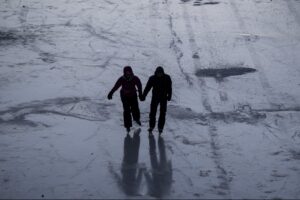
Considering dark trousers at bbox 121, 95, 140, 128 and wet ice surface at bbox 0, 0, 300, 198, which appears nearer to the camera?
wet ice surface at bbox 0, 0, 300, 198

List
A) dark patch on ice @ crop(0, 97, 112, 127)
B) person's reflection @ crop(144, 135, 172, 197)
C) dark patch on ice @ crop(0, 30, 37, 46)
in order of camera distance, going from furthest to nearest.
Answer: dark patch on ice @ crop(0, 30, 37, 46), dark patch on ice @ crop(0, 97, 112, 127), person's reflection @ crop(144, 135, 172, 197)

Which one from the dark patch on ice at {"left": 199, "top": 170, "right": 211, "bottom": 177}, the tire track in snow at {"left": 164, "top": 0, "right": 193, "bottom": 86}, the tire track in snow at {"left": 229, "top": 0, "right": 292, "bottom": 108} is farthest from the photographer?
the tire track in snow at {"left": 164, "top": 0, "right": 193, "bottom": 86}

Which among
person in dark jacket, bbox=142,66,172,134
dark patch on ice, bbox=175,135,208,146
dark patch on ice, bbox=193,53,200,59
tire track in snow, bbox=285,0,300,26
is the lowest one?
dark patch on ice, bbox=175,135,208,146

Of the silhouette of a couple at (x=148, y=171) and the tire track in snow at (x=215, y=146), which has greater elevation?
the silhouette of a couple at (x=148, y=171)

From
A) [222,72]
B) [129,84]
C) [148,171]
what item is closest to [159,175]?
[148,171]

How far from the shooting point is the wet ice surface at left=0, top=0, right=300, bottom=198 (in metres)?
7.78

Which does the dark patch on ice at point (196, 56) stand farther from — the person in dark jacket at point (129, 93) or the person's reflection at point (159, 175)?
the person's reflection at point (159, 175)

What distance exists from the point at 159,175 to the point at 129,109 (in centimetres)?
177

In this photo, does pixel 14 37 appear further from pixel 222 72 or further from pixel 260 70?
pixel 260 70

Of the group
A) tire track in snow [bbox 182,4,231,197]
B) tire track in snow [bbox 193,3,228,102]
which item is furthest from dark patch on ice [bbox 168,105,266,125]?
tire track in snow [bbox 193,3,228,102]

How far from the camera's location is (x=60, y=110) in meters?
10.0

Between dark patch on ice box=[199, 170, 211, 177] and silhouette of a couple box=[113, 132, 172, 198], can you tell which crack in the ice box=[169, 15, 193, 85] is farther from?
dark patch on ice box=[199, 170, 211, 177]

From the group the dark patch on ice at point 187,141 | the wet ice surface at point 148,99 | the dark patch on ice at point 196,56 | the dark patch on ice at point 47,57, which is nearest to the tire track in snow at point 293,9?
the wet ice surface at point 148,99

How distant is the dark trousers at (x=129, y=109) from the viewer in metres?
8.95
